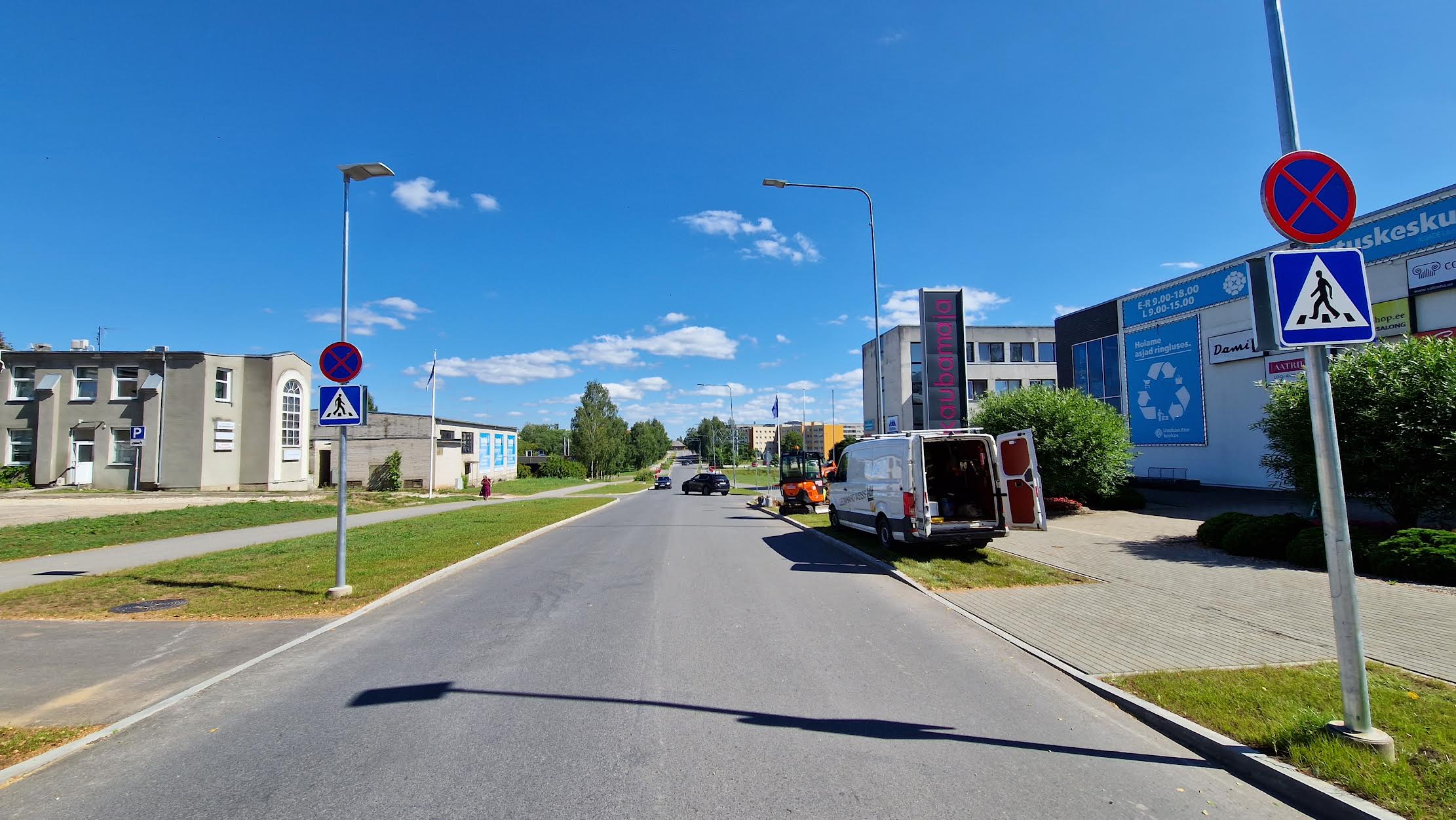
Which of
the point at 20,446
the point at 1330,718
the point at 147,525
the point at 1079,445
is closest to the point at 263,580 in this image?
the point at 1330,718

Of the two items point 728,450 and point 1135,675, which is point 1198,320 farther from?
point 728,450

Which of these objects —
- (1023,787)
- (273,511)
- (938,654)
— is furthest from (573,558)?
(273,511)

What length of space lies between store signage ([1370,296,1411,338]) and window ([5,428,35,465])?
2160 inches

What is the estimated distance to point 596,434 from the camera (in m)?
77.7

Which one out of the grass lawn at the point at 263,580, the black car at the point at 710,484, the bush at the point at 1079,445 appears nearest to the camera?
the grass lawn at the point at 263,580

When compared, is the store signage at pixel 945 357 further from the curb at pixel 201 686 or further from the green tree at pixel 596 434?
the green tree at pixel 596 434

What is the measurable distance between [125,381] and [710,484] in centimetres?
3248

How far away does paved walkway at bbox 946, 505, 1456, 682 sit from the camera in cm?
598

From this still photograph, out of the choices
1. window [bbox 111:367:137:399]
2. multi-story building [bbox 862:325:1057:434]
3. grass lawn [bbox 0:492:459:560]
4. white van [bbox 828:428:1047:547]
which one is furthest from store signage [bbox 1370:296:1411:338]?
window [bbox 111:367:137:399]

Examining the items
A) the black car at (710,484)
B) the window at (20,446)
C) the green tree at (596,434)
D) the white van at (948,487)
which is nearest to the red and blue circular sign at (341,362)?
the white van at (948,487)

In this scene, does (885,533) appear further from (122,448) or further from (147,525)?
(122,448)

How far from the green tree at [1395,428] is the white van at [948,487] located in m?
4.54

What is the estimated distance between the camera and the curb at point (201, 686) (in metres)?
3.97

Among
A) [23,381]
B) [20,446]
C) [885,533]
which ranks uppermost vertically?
[23,381]
